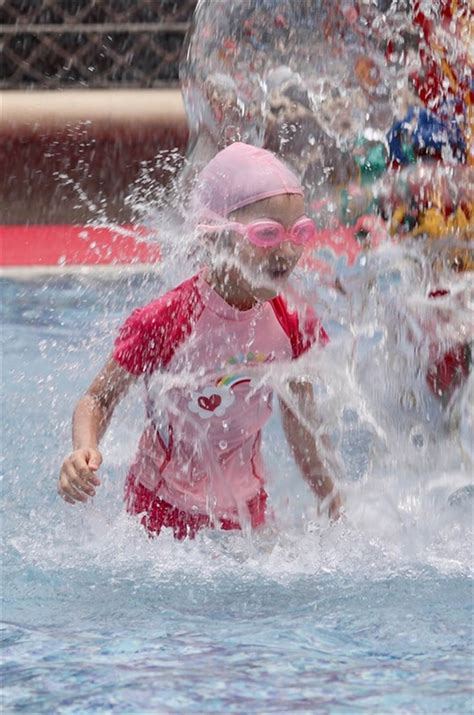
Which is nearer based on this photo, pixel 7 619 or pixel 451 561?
pixel 7 619

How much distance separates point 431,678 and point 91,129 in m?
5.75

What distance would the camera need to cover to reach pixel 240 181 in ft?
8.52

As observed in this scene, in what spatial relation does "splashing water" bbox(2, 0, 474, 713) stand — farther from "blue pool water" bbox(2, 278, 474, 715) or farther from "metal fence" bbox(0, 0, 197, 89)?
"metal fence" bbox(0, 0, 197, 89)

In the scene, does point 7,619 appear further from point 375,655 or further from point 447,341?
point 447,341

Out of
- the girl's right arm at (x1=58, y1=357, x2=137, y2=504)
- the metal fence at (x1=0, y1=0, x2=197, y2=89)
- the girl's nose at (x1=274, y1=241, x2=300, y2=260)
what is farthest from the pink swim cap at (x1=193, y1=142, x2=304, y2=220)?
the metal fence at (x1=0, y1=0, x2=197, y2=89)

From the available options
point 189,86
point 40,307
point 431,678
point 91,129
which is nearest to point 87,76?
point 91,129

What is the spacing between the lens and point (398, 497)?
2.95 meters

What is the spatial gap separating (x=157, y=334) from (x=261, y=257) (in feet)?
0.96

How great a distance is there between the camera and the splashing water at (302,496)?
1.98m

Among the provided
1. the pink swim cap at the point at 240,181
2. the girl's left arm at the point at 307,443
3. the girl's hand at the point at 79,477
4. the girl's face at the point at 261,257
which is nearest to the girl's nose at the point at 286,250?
the girl's face at the point at 261,257

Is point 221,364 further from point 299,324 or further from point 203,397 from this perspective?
point 299,324

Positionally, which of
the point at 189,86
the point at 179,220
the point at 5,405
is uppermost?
the point at 189,86

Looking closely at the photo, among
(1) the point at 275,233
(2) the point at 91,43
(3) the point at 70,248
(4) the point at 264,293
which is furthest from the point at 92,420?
(2) the point at 91,43

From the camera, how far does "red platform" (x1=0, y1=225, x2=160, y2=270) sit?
234 inches
